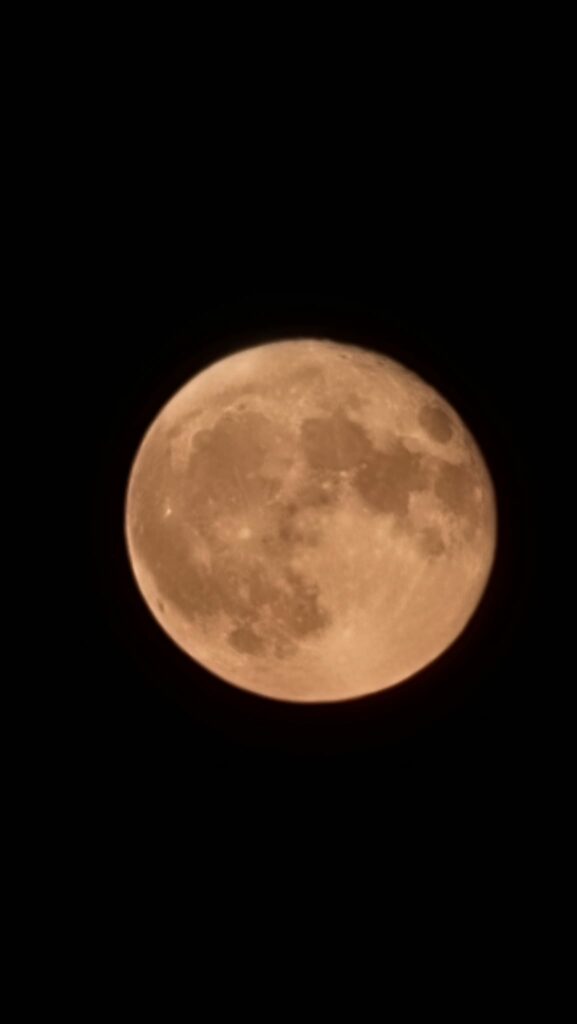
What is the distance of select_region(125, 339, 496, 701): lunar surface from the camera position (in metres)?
2.93

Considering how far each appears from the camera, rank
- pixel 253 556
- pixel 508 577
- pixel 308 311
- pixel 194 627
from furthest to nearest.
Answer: pixel 308 311 → pixel 508 577 → pixel 194 627 → pixel 253 556

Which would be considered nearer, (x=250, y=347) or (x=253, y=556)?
(x=253, y=556)

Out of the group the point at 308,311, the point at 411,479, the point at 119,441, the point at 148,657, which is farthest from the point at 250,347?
the point at 148,657

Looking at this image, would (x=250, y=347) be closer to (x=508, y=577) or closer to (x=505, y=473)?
(x=505, y=473)

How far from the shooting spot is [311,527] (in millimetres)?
2914

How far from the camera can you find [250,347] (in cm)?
349

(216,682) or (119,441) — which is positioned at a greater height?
(119,441)

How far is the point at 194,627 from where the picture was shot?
3.15 m

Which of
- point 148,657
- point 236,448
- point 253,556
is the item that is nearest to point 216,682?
point 148,657

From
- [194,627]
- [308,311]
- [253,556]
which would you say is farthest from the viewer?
[308,311]

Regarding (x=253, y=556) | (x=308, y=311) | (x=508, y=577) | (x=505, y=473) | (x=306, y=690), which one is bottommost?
(x=306, y=690)

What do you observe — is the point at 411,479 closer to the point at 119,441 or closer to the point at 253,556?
the point at 253,556

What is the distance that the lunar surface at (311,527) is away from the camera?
2.93m

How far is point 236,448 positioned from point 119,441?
669mm
